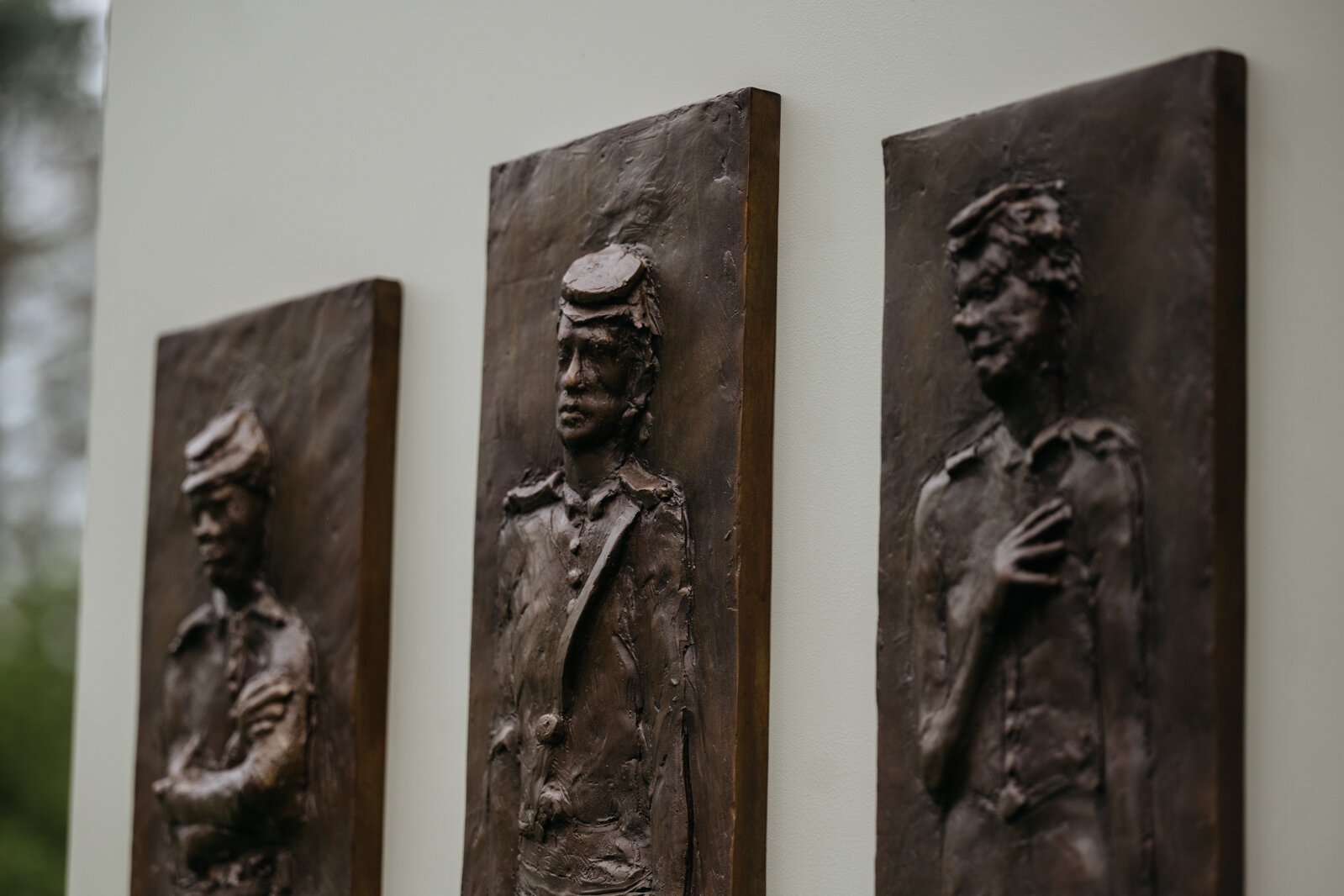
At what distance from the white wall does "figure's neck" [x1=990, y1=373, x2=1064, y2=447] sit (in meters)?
0.28

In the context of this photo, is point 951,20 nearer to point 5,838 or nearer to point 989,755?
point 989,755

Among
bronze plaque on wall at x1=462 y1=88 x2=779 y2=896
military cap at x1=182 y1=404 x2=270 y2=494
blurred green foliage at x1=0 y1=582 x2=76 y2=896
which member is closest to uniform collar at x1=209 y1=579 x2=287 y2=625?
military cap at x1=182 y1=404 x2=270 y2=494

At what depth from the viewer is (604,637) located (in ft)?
10.2

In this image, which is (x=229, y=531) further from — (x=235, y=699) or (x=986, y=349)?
(x=986, y=349)

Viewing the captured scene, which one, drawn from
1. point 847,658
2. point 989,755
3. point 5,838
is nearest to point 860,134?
point 847,658

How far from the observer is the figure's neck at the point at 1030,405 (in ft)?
8.07

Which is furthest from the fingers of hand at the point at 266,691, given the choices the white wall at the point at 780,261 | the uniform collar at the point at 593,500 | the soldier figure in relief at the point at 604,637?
the uniform collar at the point at 593,500

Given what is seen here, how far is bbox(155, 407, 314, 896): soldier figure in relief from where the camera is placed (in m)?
3.92

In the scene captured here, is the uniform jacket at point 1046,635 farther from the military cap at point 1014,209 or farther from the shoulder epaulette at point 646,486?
the shoulder epaulette at point 646,486

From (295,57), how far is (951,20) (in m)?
2.20

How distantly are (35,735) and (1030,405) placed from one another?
837 cm

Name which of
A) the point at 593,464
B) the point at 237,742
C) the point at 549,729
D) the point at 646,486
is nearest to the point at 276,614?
the point at 237,742

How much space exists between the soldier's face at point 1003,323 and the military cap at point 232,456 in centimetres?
216

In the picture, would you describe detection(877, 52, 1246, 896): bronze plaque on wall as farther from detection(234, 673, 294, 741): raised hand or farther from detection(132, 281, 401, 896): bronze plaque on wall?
detection(234, 673, 294, 741): raised hand
